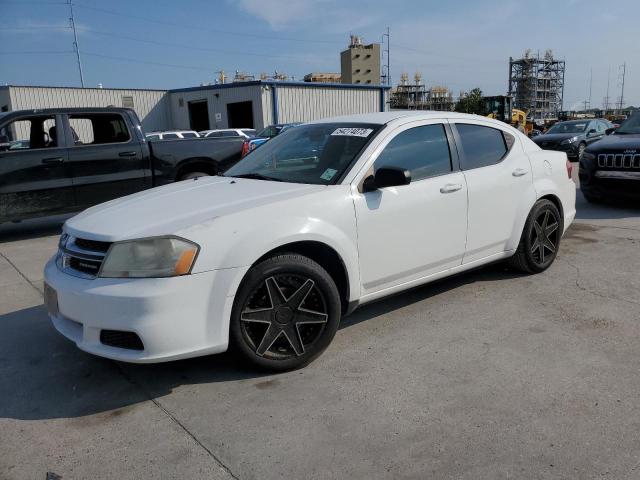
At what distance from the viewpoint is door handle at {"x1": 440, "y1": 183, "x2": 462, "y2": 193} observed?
158 inches

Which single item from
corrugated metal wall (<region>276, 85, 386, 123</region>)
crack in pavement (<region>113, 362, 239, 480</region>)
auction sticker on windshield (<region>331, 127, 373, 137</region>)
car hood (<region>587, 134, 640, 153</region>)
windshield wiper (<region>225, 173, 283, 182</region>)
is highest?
corrugated metal wall (<region>276, 85, 386, 123</region>)

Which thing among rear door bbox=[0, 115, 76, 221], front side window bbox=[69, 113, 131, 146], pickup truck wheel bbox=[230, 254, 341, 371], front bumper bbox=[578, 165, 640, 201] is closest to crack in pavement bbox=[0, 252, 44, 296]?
rear door bbox=[0, 115, 76, 221]

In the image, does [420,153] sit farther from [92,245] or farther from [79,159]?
[79,159]

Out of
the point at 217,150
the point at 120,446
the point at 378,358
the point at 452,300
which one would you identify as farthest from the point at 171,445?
the point at 217,150

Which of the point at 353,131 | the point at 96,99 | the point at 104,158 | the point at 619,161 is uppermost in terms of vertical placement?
the point at 96,99

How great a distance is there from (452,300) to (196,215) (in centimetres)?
240

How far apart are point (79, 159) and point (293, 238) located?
18.6 feet

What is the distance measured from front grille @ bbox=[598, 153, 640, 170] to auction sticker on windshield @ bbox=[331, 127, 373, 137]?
5843 millimetres

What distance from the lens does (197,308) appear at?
2.89m

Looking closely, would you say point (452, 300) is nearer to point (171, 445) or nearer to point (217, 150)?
point (171, 445)

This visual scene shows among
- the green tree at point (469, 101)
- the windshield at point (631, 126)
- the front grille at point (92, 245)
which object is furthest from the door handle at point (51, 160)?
the green tree at point (469, 101)

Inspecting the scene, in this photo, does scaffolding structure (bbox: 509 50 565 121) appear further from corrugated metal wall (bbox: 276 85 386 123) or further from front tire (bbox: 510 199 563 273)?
front tire (bbox: 510 199 563 273)

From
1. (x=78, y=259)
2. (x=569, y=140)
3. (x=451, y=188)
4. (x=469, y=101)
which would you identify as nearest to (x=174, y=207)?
(x=78, y=259)

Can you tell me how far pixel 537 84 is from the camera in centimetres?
12925
